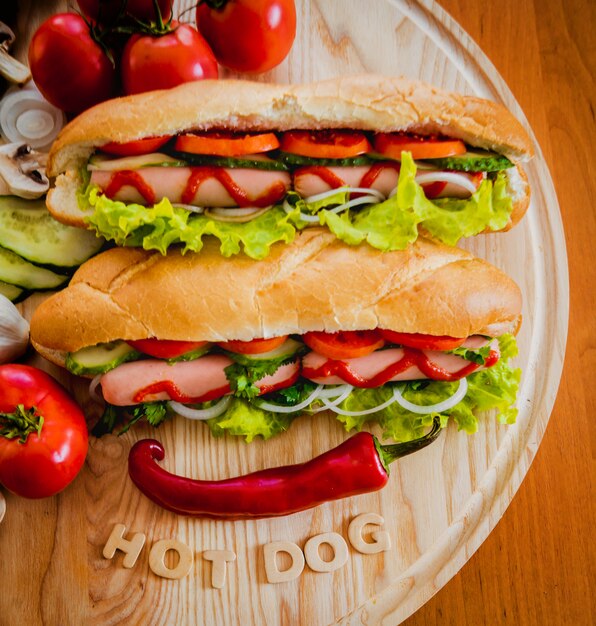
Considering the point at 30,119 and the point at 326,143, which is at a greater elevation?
the point at 326,143

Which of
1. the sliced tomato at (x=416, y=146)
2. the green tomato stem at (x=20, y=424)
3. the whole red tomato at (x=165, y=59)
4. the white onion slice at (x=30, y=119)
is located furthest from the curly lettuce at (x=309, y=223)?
the green tomato stem at (x=20, y=424)

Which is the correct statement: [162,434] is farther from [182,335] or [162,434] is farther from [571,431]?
[571,431]

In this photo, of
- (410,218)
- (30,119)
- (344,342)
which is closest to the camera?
(410,218)

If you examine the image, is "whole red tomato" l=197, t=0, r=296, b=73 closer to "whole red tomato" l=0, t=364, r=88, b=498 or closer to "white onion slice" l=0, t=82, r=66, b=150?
"white onion slice" l=0, t=82, r=66, b=150

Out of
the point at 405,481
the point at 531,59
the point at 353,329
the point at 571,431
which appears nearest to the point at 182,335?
the point at 353,329

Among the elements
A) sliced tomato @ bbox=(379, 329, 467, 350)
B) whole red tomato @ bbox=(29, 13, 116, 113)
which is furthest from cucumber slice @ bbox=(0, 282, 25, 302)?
sliced tomato @ bbox=(379, 329, 467, 350)

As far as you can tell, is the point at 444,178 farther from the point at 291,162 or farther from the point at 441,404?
the point at 441,404

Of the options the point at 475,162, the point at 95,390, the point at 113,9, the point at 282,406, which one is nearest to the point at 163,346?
the point at 95,390
